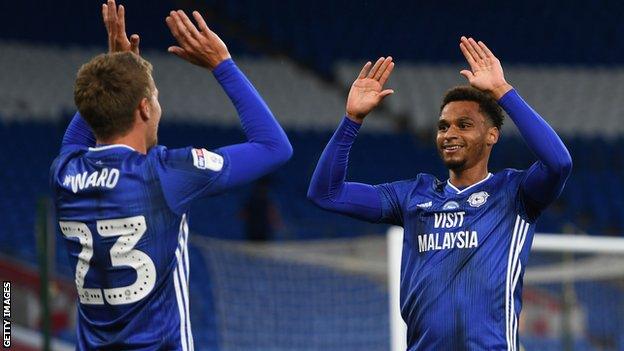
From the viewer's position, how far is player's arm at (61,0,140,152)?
3.63m

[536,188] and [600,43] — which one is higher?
[600,43]

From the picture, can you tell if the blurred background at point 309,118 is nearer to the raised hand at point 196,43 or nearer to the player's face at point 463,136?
the player's face at point 463,136

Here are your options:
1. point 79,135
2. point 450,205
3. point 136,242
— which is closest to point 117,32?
point 79,135

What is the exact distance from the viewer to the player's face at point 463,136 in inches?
163

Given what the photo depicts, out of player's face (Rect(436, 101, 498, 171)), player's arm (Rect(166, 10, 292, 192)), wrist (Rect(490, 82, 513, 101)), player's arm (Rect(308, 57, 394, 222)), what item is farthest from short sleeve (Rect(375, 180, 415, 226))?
player's arm (Rect(166, 10, 292, 192))

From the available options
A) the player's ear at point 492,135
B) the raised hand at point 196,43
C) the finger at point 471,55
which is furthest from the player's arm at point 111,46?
the player's ear at point 492,135

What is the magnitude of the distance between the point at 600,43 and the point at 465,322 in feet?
48.9

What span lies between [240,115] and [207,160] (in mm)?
180

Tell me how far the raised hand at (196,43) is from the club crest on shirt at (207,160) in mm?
302

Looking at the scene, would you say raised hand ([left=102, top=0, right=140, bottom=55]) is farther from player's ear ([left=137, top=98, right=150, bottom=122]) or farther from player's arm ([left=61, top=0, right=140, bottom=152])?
player's ear ([left=137, top=98, right=150, bottom=122])

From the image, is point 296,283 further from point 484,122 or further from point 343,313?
point 484,122

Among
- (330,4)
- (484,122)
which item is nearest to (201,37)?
(484,122)

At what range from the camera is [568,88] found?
1816 cm

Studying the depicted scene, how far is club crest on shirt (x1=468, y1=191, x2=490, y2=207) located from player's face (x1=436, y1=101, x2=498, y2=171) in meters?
0.14
